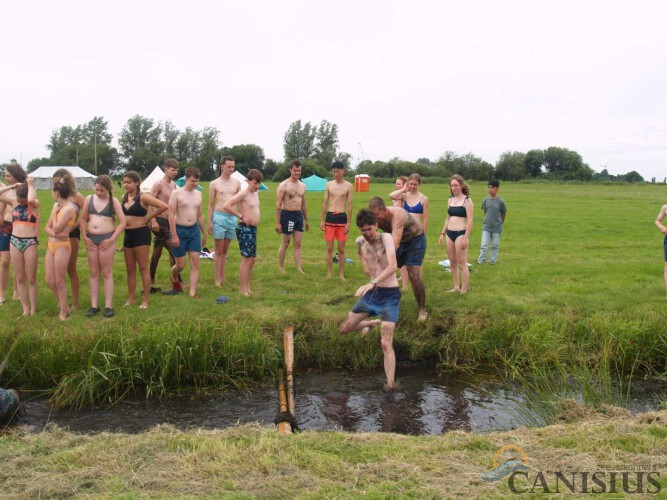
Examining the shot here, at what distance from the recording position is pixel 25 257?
8.06m

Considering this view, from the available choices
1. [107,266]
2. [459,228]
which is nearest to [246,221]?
[107,266]

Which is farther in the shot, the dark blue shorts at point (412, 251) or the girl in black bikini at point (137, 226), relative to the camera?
the girl in black bikini at point (137, 226)

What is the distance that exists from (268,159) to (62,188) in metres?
78.5

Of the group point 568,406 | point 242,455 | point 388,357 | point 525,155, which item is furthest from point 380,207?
point 525,155

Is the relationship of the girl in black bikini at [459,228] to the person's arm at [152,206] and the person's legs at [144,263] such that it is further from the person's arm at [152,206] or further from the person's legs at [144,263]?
the person's legs at [144,263]

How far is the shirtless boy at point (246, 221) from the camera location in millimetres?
9273

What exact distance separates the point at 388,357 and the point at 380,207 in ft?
6.15

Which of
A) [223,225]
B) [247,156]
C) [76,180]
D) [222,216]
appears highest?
[247,156]

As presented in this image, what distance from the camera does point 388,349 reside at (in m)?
6.85

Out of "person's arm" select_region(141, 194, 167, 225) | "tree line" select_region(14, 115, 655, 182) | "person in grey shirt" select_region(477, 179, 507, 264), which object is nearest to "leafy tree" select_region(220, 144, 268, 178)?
"tree line" select_region(14, 115, 655, 182)

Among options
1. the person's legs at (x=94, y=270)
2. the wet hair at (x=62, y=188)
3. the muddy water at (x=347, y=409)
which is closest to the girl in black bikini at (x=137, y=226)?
the person's legs at (x=94, y=270)

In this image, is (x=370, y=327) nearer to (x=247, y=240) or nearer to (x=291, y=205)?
(x=247, y=240)

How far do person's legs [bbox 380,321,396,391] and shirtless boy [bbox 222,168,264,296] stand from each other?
3.23 metres

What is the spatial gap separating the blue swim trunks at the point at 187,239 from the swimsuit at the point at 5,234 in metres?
2.37
